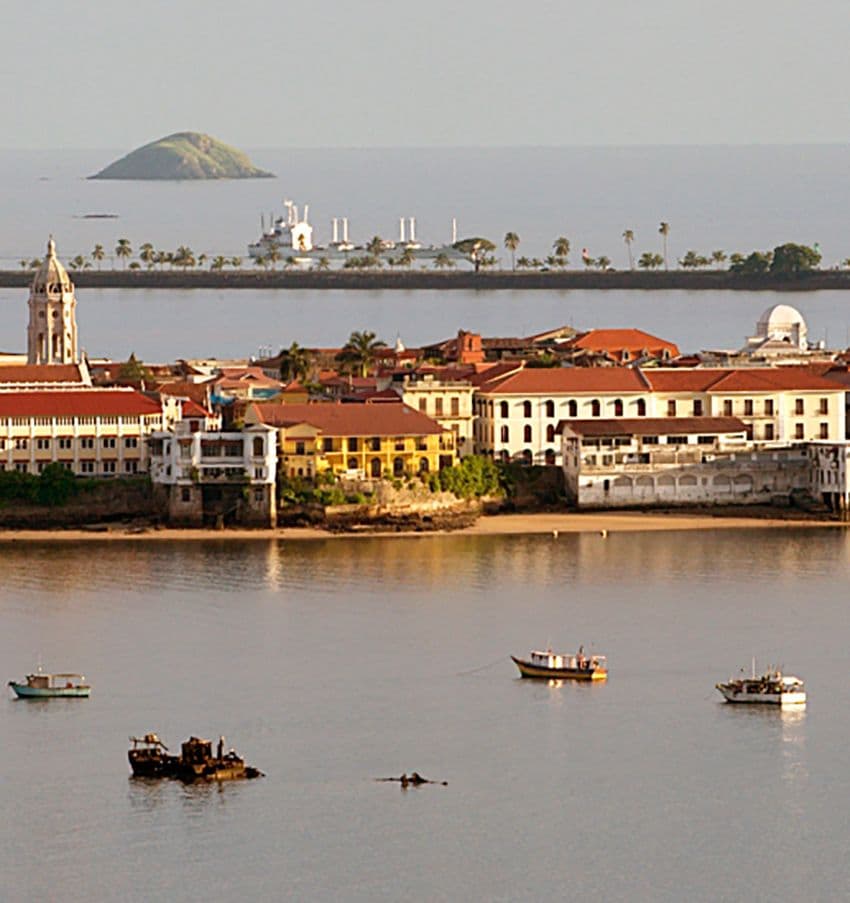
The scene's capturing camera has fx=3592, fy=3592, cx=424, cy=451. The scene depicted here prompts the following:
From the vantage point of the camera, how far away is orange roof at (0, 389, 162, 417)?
190 feet

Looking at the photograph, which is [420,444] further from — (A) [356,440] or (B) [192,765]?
(B) [192,765]

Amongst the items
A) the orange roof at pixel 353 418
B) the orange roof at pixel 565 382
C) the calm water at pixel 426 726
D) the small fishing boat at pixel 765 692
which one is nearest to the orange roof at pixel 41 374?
the orange roof at pixel 353 418

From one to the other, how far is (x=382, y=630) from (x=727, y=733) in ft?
26.0

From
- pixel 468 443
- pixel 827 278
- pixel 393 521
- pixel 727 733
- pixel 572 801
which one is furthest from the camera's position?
pixel 827 278

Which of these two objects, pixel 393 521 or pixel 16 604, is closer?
pixel 16 604

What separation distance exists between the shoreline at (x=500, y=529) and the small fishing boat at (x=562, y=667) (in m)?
13.3

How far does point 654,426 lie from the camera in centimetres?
5909

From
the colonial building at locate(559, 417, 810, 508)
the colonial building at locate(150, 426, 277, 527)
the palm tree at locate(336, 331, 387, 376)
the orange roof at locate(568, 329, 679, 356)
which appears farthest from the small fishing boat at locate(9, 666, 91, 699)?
the orange roof at locate(568, 329, 679, 356)

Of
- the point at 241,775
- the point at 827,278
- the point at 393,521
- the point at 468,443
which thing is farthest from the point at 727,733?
the point at 827,278

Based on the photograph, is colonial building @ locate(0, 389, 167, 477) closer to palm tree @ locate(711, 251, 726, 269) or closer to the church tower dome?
the church tower dome

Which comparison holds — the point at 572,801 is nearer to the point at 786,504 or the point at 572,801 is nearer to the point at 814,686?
the point at 814,686

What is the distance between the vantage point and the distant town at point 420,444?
2219 inches

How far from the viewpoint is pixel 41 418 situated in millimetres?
57781

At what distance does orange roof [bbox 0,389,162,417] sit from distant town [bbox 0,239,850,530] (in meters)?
0.04
